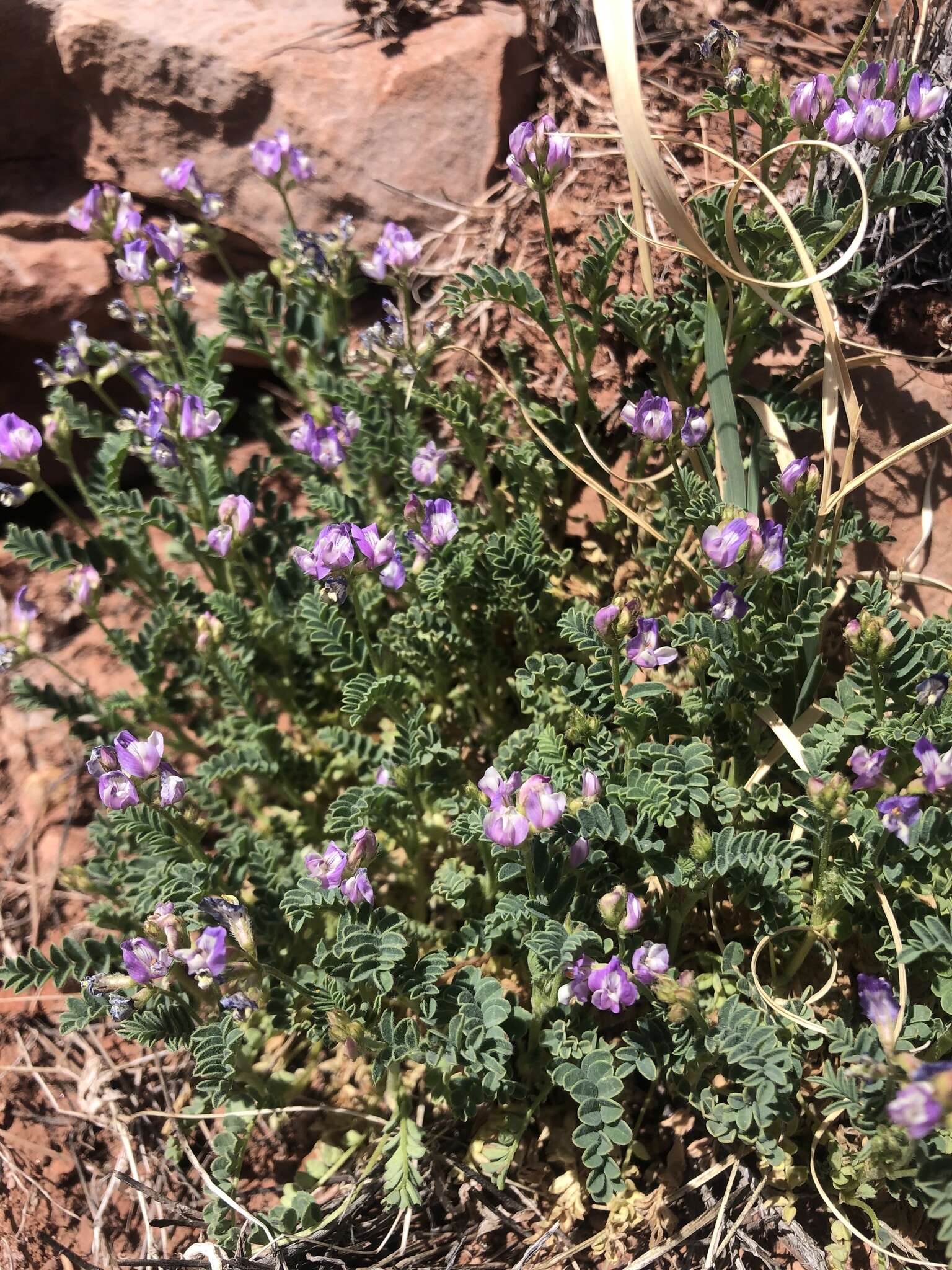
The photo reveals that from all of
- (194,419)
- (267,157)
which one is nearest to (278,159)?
(267,157)

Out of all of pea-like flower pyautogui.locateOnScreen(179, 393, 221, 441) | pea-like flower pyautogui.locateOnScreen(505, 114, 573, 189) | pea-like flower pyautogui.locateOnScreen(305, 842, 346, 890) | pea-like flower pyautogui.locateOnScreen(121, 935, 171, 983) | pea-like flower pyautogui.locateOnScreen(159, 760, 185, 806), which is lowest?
pea-like flower pyautogui.locateOnScreen(121, 935, 171, 983)

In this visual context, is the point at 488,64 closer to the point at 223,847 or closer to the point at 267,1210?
the point at 223,847

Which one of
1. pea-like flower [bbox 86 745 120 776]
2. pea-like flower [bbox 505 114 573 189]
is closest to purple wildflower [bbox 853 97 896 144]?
pea-like flower [bbox 505 114 573 189]

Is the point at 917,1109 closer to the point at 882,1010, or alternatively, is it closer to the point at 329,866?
the point at 882,1010

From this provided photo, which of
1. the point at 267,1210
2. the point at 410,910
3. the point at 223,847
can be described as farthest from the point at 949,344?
the point at 267,1210

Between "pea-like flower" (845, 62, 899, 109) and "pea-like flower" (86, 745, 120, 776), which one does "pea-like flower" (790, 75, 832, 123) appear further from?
"pea-like flower" (86, 745, 120, 776)
